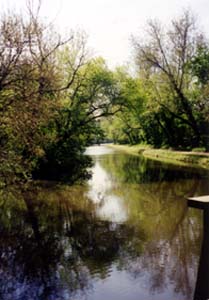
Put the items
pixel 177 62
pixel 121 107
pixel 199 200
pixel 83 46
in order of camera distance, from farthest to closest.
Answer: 1. pixel 177 62
2. pixel 121 107
3. pixel 83 46
4. pixel 199 200

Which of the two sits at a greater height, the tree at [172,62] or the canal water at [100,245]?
the tree at [172,62]

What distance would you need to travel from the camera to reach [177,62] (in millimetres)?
20250

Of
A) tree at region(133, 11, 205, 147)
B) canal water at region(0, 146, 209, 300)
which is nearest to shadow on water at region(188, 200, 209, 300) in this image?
canal water at region(0, 146, 209, 300)

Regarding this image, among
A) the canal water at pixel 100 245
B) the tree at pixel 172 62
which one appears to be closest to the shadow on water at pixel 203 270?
the canal water at pixel 100 245

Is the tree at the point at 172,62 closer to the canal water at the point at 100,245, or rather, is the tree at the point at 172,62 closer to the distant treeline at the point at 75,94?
the distant treeline at the point at 75,94

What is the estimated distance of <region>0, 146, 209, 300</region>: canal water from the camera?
167 inches

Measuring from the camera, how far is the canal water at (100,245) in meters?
4.25

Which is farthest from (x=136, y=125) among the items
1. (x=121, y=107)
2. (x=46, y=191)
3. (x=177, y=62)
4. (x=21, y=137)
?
(x=21, y=137)

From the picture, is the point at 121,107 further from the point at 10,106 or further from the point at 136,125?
the point at 136,125

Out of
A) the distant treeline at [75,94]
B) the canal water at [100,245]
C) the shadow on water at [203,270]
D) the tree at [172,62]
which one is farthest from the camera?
the tree at [172,62]

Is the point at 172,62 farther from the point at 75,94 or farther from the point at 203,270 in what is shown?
the point at 203,270

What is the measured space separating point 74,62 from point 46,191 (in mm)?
6862

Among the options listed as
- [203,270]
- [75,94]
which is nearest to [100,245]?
[203,270]

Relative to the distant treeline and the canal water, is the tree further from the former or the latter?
the canal water
